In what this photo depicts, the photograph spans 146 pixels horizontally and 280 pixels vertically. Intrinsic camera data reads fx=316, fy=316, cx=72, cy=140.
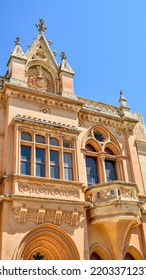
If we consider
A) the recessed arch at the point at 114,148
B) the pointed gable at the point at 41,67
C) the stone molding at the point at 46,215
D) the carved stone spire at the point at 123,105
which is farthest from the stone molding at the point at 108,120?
the stone molding at the point at 46,215

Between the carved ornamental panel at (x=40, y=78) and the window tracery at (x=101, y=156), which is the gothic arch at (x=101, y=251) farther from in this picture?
the carved ornamental panel at (x=40, y=78)

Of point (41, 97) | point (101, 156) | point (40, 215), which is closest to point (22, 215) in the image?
point (40, 215)

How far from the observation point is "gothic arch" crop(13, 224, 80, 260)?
1365 centimetres

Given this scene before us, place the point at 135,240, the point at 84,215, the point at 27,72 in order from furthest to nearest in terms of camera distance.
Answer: the point at 27,72
the point at 135,240
the point at 84,215

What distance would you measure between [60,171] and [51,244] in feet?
11.1

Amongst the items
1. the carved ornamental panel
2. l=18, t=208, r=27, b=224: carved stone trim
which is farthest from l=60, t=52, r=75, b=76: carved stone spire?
l=18, t=208, r=27, b=224: carved stone trim

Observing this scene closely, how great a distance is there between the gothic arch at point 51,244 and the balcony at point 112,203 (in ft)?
5.86

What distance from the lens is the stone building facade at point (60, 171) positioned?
45.1ft

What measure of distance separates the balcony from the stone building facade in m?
0.05

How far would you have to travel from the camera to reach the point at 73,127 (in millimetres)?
16812

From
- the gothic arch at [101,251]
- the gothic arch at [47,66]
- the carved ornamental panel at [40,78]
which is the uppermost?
the gothic arch at [47,66]
